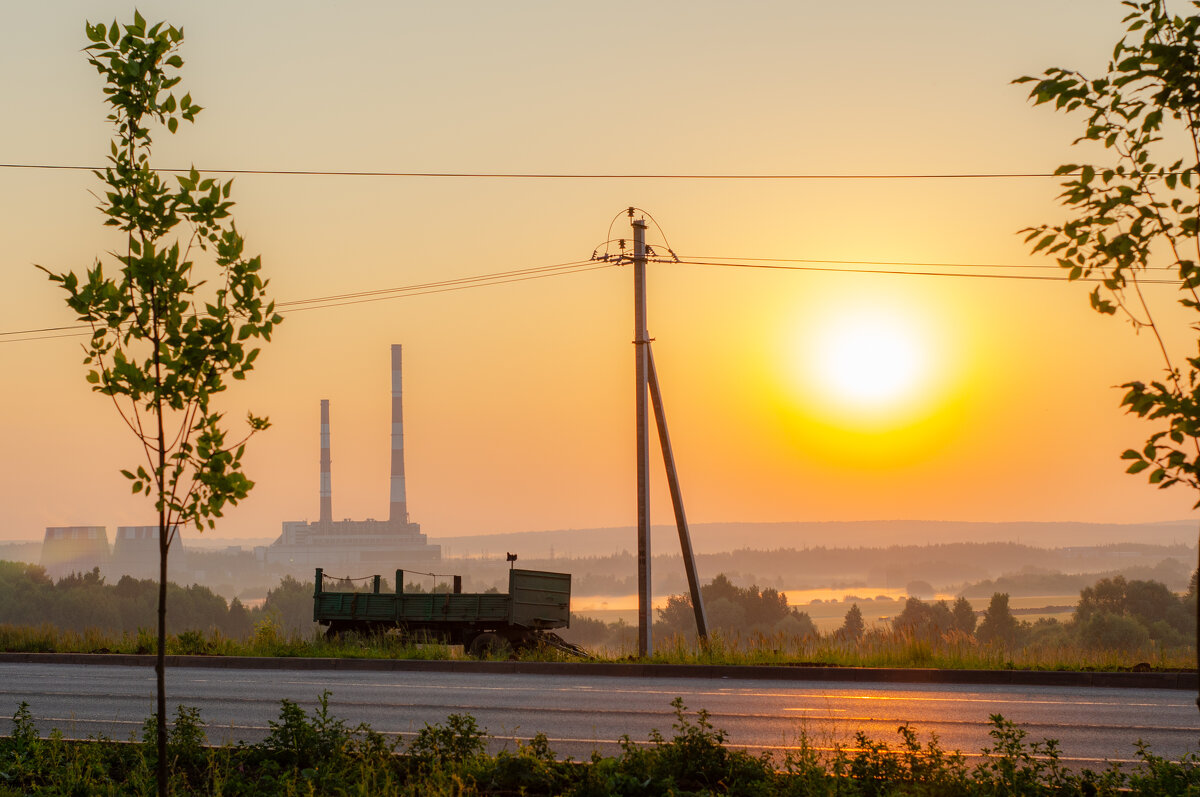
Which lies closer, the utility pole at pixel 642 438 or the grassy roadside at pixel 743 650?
the grassy roadside at pixel 743 650

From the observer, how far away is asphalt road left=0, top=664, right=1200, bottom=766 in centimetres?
1181

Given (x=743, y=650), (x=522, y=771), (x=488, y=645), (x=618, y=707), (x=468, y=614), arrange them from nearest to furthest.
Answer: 1. (x=522, y=771)
2. (x=618, y=707)
3. (x=743, y=650)
4. (x=488, y=645)
5. (x=468, y=614)

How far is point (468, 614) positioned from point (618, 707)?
9489mm

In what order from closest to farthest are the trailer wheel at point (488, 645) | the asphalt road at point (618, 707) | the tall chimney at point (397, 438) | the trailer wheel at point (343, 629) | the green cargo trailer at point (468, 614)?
the asphalt road at point (618, 707)
the trailer wheel at point (488, 645)
the green cargo trailer at point (468, 614)
the trailer wheel at point (343, 629)
the tall chimney at point (397, 438)

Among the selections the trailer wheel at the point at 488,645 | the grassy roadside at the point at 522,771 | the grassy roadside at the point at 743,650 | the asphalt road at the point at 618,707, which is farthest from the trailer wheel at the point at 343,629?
the grassy roadside at the point at 522,771

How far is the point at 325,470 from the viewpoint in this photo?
18075cm

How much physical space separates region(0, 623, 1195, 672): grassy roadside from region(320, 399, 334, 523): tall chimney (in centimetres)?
14376

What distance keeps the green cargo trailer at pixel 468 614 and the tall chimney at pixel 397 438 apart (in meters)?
134

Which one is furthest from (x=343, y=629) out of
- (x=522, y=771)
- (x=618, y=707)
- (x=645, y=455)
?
(x=522, y=771)

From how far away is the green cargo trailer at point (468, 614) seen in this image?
76.4ft

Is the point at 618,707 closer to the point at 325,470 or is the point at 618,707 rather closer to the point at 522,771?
the point at 522,771

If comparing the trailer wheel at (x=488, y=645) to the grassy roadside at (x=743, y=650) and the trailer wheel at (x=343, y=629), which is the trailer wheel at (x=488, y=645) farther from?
the trailer wheel at (x=343, y=629)

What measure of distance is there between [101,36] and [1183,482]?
21.4 feet

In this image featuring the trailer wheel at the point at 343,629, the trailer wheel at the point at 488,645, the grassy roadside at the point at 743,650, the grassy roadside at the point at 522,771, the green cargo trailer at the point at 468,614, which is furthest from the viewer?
the trailer wheel at the point at 343,629
